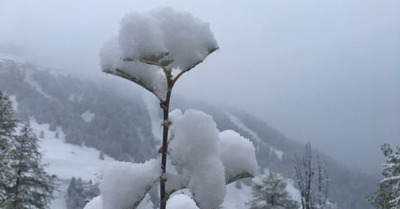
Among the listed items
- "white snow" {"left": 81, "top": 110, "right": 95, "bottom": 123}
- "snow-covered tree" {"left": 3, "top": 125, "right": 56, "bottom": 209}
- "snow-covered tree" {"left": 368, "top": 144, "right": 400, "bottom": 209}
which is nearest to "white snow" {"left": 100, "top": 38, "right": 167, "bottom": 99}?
"snow-covered tree" {"left": 368, "top": 144, "right": 400, "bottom": 209}

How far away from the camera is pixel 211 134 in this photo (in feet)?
3.97

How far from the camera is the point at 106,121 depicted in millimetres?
121875

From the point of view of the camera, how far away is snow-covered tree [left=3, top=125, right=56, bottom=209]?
11.3 m

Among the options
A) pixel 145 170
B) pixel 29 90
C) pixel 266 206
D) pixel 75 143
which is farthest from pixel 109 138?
pixel 145 170

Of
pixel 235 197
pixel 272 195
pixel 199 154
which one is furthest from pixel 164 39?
pixel 235 197

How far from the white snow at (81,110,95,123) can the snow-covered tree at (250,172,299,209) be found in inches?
4448

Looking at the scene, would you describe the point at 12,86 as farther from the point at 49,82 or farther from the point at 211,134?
the point at 211,134

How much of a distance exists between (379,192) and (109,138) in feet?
363

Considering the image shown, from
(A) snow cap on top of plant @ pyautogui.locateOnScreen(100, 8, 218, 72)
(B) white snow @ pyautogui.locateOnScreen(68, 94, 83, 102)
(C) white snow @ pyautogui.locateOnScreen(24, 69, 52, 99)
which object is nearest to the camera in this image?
(A) snow cap on top of plant @ pyautogui.locateOnScreen(100, 8, 218, 72)

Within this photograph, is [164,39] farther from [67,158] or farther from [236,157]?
[67,158]

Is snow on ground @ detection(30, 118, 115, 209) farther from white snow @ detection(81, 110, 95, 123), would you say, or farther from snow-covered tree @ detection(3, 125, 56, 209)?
snow-covered tree @ detection(3, 125, 56, 209)

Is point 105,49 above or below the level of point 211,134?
above

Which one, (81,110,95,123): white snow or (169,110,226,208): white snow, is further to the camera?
(81,110,95,123): white snow

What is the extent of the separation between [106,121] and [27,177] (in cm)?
11325
